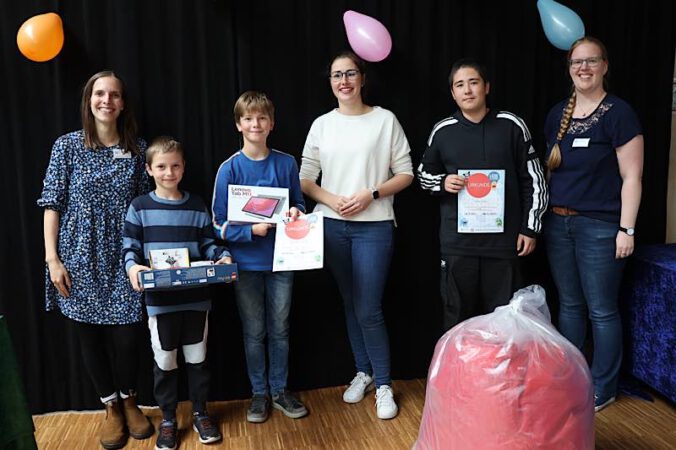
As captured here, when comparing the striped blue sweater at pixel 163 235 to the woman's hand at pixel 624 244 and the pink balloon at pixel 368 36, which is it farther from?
the woman's hand at pixel 624 244

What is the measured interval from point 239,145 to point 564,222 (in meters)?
1.46

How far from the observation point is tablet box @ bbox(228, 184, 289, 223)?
2.32 m

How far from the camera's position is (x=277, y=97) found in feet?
8.66

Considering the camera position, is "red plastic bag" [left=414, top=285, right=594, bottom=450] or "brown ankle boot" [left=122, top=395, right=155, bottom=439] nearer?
"red plastic bag" [left=414, top=285, right=594, bottom=450]

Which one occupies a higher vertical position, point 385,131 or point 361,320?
point 385,131

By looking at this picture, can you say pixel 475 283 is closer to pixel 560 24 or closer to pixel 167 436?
pixel 560 24

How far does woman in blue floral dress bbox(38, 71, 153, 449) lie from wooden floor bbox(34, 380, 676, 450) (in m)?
0.26

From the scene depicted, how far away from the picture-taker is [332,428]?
8.11 feet

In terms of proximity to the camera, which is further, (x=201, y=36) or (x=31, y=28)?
(x=201, y=36)

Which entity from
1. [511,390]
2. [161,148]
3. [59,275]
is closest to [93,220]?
[59,275]

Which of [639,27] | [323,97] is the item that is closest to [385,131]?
[323,97]

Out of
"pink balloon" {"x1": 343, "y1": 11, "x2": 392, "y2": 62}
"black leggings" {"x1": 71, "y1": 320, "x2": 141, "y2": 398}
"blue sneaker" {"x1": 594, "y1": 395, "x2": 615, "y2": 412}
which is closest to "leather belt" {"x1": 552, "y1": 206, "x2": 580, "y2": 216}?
"blue sneaker" {"x1": 594, "y1": 395, "x2": 615, "y2": 412}

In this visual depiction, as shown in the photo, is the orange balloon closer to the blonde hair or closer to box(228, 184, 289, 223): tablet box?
box(228, 184, 289, 223): tablet box

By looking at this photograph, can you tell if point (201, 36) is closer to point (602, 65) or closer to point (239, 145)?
point (239, 145)
